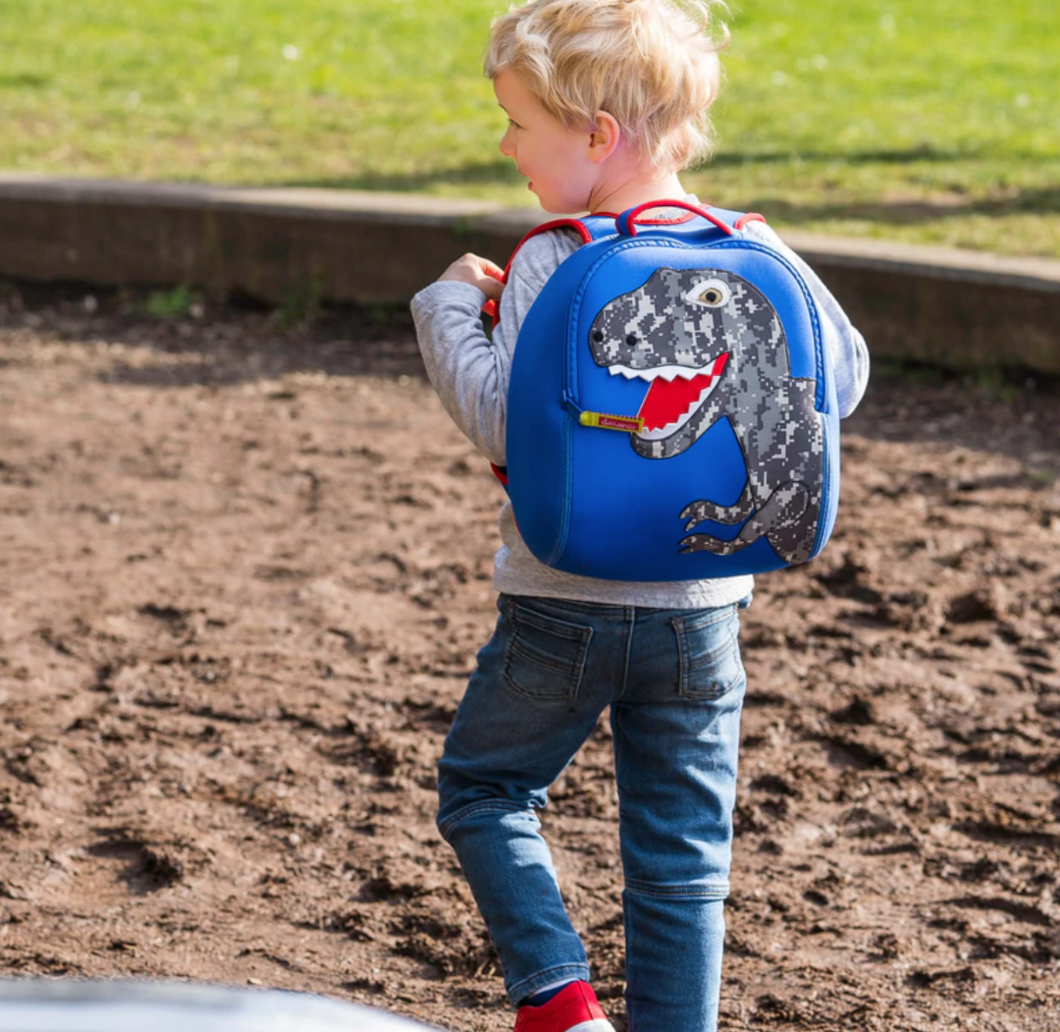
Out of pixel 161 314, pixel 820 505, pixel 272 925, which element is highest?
pixel 820 505

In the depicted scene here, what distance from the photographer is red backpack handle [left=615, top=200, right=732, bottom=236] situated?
1.79m

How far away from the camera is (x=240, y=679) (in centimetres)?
344

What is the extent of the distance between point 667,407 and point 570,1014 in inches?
29.9

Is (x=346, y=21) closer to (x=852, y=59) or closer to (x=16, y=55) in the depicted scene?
(x=16, y=55)

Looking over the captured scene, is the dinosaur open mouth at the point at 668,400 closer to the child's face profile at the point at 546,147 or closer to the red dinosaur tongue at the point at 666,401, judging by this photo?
the red dinosaur tongue at the point at 666,401

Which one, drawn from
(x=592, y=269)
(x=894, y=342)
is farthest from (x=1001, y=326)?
(x=592, y=269)

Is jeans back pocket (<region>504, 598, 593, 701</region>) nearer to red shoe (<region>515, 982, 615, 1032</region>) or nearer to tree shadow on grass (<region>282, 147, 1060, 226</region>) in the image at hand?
red shoe (<region>515, 982, 615, 1032</region>)

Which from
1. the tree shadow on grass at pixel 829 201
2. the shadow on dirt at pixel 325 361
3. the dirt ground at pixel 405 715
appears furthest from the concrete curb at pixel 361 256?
the tree shadow on grass at pixel 829 201

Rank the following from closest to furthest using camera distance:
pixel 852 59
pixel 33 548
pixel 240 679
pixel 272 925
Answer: pixel 272 925, pixel 240 679, pixel 33 548, pixel 852 59

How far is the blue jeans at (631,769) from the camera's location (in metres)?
1.93

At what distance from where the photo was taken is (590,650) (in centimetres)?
192

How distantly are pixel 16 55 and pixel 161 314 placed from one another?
201 inches

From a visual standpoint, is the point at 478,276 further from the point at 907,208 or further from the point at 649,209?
the point at 907,208

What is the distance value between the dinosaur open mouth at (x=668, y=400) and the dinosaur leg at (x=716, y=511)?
0.29ft
